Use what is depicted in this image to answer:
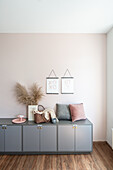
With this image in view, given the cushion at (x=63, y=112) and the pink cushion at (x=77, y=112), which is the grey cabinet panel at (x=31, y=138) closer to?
the cushion at (x=63, y=112)

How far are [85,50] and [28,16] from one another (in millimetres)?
Result: 1545

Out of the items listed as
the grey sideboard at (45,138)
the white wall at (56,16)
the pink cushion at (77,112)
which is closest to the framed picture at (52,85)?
the pink cushion at (77,112)

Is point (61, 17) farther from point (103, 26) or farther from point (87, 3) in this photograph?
point (103, 26)

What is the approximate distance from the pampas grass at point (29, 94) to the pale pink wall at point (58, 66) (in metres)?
0.13

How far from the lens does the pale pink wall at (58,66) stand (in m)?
3.20

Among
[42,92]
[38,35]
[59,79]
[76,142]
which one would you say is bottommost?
[76,142]

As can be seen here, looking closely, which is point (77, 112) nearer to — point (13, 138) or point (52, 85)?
point (52, 85)

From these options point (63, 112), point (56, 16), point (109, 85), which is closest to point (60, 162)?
point (63, 112)

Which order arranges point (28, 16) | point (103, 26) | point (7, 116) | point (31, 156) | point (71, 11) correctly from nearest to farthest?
point (71, 11), point (28, 16), point (31, 156), point (103, 26), point (7, 116)

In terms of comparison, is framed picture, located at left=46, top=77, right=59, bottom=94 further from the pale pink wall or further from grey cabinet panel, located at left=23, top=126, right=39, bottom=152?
grey cabinet panel, located at left=23, top=126, right=39, bottom=152

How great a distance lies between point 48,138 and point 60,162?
50 centimetres

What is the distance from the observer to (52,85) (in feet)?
10.5

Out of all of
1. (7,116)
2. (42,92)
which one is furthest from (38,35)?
(7,116)

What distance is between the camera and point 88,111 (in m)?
3.23
